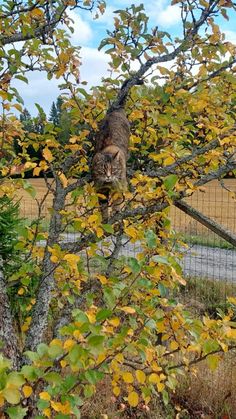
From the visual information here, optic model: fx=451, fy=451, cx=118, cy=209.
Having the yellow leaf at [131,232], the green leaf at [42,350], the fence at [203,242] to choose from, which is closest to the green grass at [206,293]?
the fence at [203,242]

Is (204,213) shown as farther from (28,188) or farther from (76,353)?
(76,353)

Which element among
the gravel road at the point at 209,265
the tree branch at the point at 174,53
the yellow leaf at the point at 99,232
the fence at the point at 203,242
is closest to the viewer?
the yellow leaf at the point at 99,232

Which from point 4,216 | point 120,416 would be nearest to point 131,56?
point 120,416

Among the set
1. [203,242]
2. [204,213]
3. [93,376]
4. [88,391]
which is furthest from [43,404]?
[203,242]

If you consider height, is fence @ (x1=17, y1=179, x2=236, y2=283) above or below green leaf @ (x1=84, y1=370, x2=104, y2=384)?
below

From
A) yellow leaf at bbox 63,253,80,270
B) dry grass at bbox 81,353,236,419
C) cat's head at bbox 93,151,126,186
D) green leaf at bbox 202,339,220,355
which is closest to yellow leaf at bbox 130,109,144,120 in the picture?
cat's head at bbox 93,151,126,186

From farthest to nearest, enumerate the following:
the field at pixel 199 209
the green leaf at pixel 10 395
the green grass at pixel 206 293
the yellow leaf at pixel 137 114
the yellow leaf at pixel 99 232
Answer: the field at pixel 199 209 → the green grass at pixel 206 293 → the yellow leaf at pixel 137 114 → the yellow leaf at pixel 99 232 → the green leaf at pixel 10 395

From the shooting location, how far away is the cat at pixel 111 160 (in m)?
1.75

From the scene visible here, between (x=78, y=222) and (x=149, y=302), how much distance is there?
42 cm

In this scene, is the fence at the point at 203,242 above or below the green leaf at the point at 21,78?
below

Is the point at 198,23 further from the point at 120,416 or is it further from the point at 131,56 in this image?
the point at 120,416

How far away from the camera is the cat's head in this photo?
1.74 m

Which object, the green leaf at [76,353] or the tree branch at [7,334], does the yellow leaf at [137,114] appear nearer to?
the tree branch at [7,334]

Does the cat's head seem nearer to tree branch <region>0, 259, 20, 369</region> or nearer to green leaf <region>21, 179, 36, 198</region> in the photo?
green leaf <region>21, 179, 36, 198</region>
